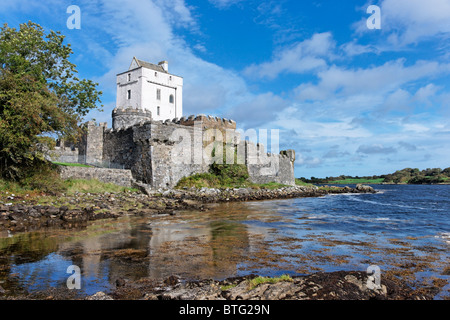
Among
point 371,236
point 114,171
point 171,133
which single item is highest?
point 171,133

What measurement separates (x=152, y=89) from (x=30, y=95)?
24.2m

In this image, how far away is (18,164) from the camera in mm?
16891

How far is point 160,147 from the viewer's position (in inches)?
941

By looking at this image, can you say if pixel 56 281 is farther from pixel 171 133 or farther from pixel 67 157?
pixel 67 157

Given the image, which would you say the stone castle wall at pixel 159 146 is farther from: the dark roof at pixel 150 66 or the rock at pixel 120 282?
the rock at pixel 120 282

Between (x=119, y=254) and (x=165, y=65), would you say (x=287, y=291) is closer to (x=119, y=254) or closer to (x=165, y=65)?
(x=119, y=254)

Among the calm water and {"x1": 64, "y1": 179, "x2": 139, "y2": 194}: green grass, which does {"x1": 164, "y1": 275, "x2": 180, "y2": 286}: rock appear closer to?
the calm water

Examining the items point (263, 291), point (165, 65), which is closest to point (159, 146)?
point (263, 291)

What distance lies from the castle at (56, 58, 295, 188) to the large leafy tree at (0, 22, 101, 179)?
3428 millimetres

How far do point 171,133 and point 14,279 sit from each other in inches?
773

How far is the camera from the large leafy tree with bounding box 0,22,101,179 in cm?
1530

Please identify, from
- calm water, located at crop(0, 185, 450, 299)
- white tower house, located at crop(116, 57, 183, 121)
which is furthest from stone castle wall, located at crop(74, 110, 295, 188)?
calm water, located at crop(0, 185, 450, 299)
